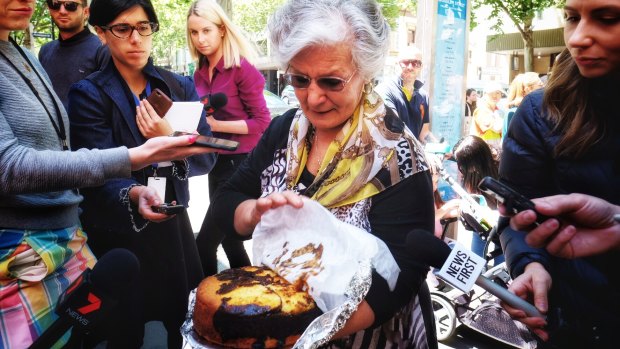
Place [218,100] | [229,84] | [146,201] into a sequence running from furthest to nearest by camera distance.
A: [229,84]
[218,100]
[146,201]

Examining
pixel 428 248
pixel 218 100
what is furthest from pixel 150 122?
pixel 428 248

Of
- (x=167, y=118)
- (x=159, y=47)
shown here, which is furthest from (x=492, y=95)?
(x=159, y=47)

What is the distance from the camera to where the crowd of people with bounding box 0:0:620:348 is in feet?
4.82

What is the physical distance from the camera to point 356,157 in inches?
66.8

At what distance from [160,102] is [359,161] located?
1156mm

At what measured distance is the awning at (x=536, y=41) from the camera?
26.3 m

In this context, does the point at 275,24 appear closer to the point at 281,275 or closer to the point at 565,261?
the point at 281,275

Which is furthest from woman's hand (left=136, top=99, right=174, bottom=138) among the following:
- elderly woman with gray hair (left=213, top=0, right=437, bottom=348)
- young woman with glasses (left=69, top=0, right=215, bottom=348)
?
elderly woman with gray hair (left=213, top=0, right=437, bottom=348)

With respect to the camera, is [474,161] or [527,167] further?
[474,161]

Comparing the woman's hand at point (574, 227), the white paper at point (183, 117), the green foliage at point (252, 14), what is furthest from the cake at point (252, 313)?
the green foliage at point (252, 14)

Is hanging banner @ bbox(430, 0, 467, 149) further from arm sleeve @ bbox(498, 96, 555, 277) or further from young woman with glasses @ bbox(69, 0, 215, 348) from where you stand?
arm sleeve @ bbox(498, 96, 555, 277)

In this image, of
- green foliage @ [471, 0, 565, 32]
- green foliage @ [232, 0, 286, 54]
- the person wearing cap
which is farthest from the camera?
green foliage @ [232, 0, 286, 54]

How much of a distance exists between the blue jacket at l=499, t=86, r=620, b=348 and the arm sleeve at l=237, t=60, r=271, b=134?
8.13ft

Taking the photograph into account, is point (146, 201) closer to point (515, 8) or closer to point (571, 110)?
point (571, 110)
